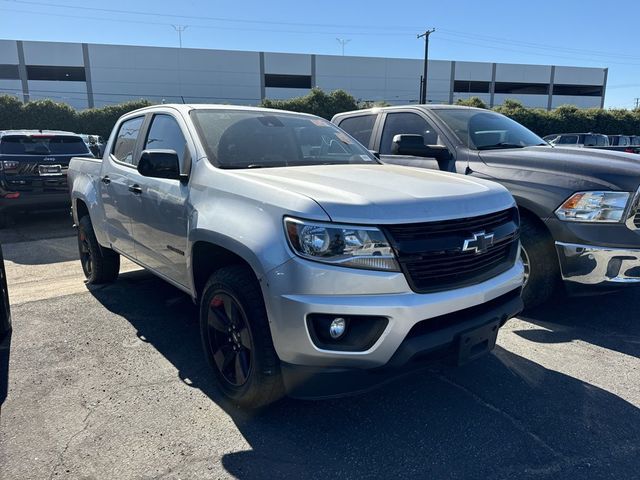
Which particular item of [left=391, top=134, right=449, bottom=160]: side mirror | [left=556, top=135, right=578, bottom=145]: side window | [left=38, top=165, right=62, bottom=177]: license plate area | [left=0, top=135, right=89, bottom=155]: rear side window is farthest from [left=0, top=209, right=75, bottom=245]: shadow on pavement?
[left=556, top=135, right=578, bottom=145]: side window

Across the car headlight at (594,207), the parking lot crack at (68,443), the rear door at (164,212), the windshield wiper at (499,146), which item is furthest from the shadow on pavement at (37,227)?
the car headlight at (594,207)

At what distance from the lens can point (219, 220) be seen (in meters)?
2.78

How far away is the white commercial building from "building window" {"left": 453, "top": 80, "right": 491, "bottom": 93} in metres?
0.12

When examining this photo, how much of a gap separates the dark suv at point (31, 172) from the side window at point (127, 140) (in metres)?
4.67

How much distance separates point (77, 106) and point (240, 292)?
51.8 meters

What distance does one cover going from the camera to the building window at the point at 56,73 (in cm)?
4680

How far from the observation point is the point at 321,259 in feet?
7.47

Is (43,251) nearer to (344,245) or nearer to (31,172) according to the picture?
(31,172)

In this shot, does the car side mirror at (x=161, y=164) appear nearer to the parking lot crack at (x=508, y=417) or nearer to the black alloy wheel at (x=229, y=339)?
the black alloy wheel at (x=229, y=339)

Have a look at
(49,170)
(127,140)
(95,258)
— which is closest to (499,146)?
(127,140)

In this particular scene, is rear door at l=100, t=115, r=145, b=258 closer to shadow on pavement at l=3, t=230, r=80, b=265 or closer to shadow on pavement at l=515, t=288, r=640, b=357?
shadow on pavement at l=3, t=230, r=80, b=265

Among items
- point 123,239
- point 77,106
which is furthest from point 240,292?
point 77,106

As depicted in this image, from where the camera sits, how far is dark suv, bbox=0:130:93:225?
27.1ft

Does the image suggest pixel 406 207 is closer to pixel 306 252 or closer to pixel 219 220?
pixel 306 252
